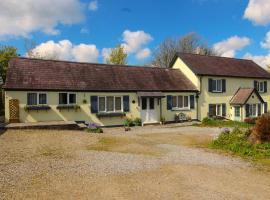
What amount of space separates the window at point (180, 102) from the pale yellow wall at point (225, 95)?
67.9 inches

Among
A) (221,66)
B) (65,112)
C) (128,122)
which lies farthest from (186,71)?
(65,112)

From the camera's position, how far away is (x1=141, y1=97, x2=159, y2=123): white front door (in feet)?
82.1

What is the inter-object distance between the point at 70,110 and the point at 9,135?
22.4 ft

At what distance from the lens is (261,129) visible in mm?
14578

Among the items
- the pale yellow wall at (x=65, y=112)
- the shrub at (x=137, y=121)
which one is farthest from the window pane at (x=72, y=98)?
the shrub at (x=137, y=121)

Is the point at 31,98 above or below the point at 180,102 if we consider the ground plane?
above

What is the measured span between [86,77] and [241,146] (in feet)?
47.2

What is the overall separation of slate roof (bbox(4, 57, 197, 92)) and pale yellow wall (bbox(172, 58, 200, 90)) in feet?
1.48

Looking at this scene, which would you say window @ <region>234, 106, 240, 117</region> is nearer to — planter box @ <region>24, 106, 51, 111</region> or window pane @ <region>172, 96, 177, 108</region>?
window pane @ <region>172, 96, 177, 108</region>

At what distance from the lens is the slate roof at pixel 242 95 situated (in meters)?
29.4

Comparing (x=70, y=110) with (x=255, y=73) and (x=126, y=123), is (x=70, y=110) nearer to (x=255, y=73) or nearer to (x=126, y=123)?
(x=126, y=123)

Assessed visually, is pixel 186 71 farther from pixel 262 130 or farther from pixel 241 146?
pixel 241 146

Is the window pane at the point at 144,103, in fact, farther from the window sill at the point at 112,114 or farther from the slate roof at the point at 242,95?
the slate roof at the point at 242,95

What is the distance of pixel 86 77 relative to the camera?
23766 millimetres
